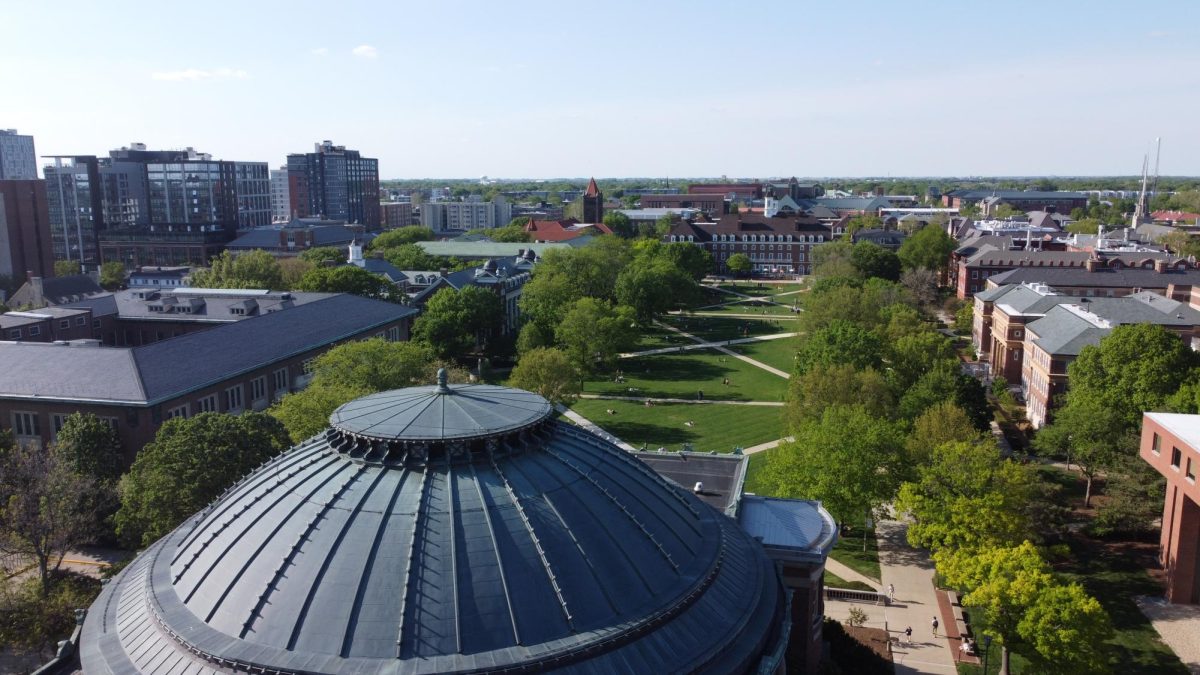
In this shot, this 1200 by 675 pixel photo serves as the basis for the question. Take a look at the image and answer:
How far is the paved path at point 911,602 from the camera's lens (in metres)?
40.5

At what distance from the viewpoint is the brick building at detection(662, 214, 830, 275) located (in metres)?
193

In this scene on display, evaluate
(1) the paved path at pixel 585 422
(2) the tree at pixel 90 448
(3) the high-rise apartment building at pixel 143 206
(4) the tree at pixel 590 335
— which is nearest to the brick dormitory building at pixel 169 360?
(2) the tree at pixel 90 448

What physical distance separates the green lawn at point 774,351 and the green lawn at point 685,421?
20618mm

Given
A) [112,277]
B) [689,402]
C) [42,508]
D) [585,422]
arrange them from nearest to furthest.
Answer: [42,508] → [585,422] → [689,402] → [112,277]

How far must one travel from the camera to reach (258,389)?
7169cm

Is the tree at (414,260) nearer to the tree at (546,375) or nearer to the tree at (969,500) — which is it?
the tree at (546,375)

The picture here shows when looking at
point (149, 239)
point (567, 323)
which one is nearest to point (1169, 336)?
point (567, 323)

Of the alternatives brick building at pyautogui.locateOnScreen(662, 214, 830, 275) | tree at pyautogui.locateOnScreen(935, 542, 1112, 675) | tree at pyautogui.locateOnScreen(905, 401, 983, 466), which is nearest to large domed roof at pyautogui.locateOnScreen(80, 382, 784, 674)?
tree at pyautogui.locateOnScreen(935, 542, 1112, 675)

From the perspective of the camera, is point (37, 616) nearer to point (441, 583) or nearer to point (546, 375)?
point (441, 583)

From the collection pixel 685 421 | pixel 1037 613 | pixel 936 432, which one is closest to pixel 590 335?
pixel 685 421

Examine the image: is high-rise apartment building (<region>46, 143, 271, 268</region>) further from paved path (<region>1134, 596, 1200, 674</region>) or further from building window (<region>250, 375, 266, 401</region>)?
paved path (<region>1134, 596, 1200, 674</region>)

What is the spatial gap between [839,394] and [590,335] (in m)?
36.9

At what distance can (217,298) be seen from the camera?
3693 inches

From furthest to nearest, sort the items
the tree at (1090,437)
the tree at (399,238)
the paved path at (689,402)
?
1. the tree at (399,238)
2. the paved path at (689,402)
3. the tree at (1090,437)
